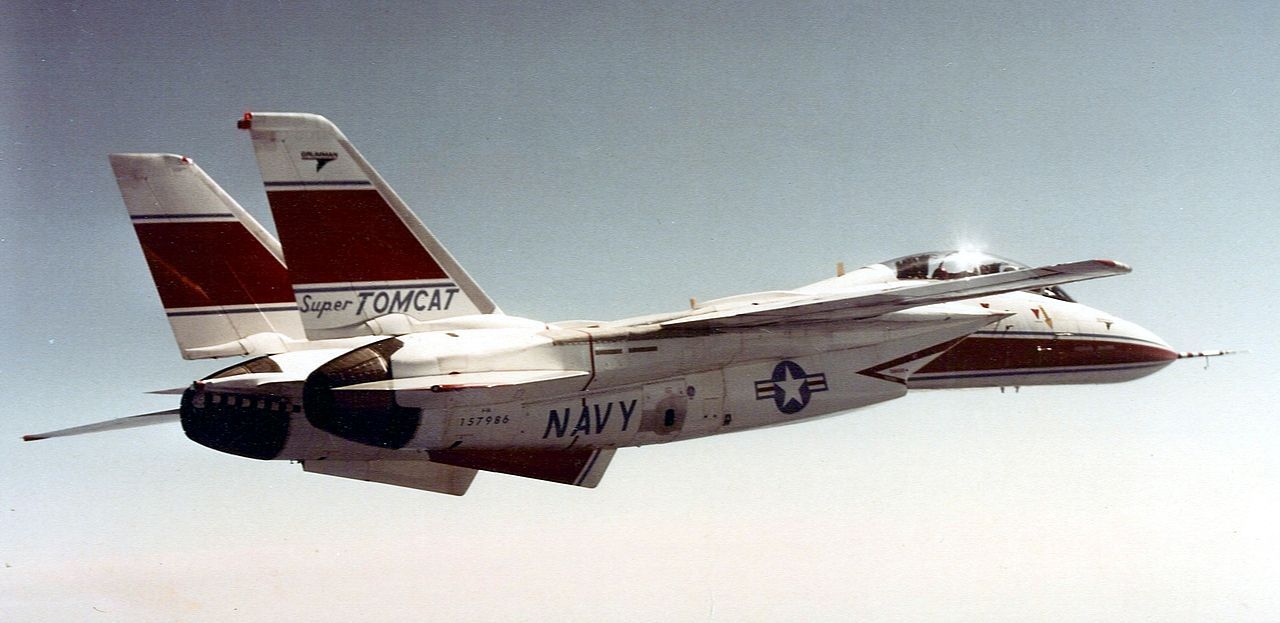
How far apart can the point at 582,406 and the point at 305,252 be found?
345 centimetres

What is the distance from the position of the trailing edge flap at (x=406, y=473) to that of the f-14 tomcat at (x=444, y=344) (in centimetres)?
2

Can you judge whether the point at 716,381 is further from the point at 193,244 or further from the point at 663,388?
the point at 193,244

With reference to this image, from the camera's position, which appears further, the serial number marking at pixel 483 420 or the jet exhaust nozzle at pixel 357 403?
the serial number marking at pixel 483 420

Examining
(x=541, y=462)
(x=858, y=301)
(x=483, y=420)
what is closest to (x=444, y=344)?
(x=483, y=420)

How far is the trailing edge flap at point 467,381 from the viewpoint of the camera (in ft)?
28.3

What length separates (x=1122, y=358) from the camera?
43.8 ft

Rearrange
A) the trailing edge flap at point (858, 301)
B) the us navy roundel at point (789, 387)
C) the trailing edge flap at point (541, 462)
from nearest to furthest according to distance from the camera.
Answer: the trailing edge flap at point (541, 462)
the trailing edge flap at point (858, 301)
the us navy roundel at point (789, 387)

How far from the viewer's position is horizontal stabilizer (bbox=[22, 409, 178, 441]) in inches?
385

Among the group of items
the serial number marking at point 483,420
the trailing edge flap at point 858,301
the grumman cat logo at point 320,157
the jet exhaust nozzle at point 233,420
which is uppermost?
the grumman cat logo at point 320,157

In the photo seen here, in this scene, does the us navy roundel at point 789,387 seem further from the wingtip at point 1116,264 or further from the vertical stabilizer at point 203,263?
the vertical stabilizer at point 203,263

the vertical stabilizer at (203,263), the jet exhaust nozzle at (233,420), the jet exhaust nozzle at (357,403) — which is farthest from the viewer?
the vertical stabilizer at (203,263)

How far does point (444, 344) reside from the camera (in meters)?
9.17

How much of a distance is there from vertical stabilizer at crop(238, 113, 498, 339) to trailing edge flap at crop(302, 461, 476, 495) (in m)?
1.53

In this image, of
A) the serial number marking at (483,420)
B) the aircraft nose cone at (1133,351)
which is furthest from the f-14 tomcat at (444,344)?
the aircraft nose cone at (1133,351)
